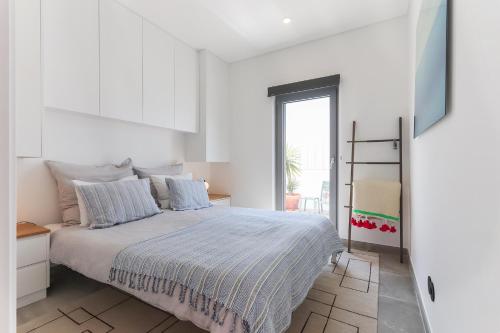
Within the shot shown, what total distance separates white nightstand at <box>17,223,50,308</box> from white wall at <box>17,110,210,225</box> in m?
0.35

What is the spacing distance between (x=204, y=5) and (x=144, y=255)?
8.34ft

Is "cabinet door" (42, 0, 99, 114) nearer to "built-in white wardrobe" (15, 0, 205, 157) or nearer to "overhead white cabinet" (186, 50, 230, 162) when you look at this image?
"built-in white wardrobe" (15, 0, 205, 157)

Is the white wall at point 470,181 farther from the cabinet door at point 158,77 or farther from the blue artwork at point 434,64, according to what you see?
the cabinet door at point 158,77

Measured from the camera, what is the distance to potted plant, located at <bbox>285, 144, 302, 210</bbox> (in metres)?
3.66

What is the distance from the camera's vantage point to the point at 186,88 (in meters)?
3.44

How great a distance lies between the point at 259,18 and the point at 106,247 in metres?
2.78

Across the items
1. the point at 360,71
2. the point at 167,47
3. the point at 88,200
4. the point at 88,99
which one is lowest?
the point at 88,200

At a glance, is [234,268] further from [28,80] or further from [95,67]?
[95,67]

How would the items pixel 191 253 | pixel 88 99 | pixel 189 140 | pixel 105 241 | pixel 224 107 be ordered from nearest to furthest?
pixel 191 253, pixel 105 241, pixel 88 99, pixel 189 140, pixel 224 107

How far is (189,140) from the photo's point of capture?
373 cm

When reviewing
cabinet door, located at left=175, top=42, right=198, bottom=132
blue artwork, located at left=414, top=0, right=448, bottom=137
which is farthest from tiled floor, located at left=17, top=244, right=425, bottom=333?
cabinet door, located at left=175, top=42, right=198, bottom=132

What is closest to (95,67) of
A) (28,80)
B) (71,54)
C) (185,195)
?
(71,54)

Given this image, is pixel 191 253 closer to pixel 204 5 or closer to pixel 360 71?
pixel 204 5

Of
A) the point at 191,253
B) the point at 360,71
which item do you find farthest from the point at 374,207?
the point at 191,253
